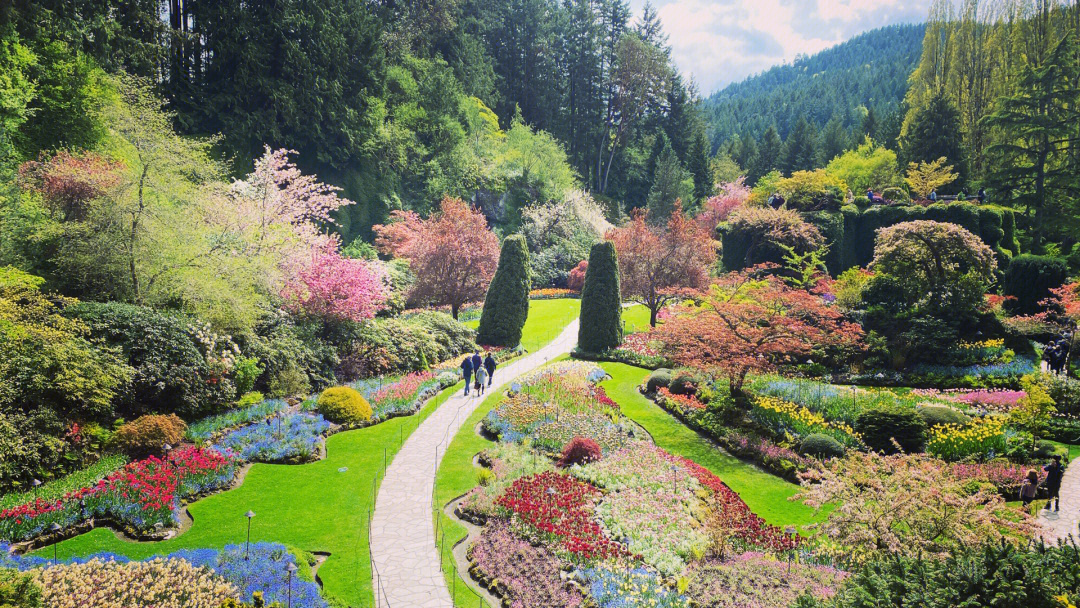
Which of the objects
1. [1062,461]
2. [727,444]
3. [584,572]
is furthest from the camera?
[727,444]

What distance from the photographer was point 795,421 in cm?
1669

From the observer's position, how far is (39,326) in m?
13.0

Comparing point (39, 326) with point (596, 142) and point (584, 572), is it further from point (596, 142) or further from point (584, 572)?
point (596, 142)

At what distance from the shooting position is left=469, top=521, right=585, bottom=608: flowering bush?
9.32m

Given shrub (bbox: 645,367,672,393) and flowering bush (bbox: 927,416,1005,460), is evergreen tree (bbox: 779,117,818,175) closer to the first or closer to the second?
shrub (bbox: 645,367,672,393)

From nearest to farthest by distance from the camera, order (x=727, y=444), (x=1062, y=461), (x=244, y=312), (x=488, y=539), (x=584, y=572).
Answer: (x=584, y=572)
(x=488, y=539)
(x=1062, y=461)
(x=727, y=444)
(x=244, y=312)

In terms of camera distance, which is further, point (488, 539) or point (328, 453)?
point (328, 453)

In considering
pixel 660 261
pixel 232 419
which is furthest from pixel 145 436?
pixel 660 261

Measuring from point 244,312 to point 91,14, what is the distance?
64.0ft

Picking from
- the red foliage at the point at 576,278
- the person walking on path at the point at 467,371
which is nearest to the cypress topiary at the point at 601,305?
the person walking on path at the point at 467,371

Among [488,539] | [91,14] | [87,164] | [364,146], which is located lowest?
[488,539]

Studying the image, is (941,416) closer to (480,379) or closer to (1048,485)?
(1048,485)

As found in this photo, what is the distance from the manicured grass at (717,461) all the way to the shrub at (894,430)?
309cm

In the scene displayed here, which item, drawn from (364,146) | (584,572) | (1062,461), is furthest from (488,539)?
(364,146)
